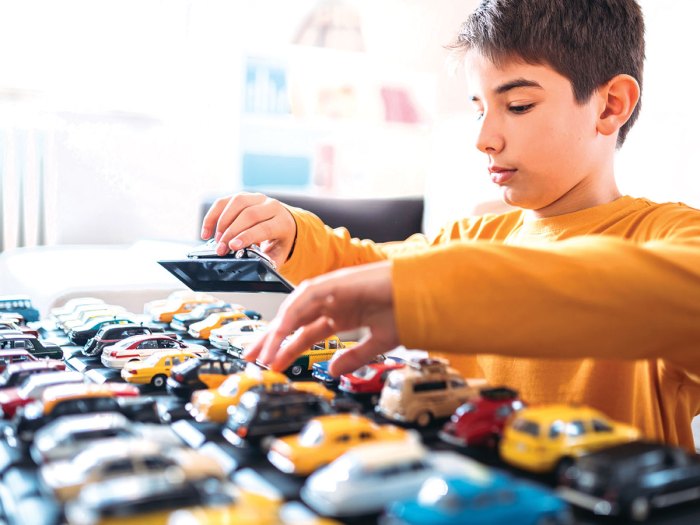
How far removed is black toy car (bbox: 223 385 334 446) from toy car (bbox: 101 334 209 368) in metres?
0.32

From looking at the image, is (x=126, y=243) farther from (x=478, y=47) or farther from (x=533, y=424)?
(x=533, y=424)

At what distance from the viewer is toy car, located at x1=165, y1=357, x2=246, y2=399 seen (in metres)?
0.89

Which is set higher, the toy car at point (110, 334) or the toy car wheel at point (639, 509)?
the toy car wheel at point (639, 509)

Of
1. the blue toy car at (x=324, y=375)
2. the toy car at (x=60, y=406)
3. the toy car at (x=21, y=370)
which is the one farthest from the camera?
the blue toy car at (x=324, y=375)

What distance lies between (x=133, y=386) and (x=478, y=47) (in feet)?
2.48

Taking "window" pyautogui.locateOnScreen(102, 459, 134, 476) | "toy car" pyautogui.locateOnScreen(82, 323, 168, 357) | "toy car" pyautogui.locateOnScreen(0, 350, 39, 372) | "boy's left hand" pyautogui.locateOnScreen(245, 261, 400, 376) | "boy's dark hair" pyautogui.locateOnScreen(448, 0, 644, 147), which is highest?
"boy's dark hair" pyautogui.locateOnScreen(448, 0, 644, 147)

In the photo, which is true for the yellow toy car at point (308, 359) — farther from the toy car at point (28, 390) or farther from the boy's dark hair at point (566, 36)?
the boy's dark hair at point (566, 36)

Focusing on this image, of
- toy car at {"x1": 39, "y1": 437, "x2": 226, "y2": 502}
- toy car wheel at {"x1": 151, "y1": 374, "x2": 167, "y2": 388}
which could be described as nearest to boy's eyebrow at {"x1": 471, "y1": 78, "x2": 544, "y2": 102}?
toy car wheel at {"x1": 151, "y1": 374, "x2": 167, "y2": 388}

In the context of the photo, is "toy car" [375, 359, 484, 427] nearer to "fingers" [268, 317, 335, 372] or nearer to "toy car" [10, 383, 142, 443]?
"fingers" [268, 317, 335, 372]

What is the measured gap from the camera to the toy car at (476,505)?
50 centimetres

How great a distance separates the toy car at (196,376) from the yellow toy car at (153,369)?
36 millimetres

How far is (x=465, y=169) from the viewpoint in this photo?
3.48m

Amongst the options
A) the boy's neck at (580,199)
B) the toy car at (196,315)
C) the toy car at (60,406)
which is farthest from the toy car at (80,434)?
the boy's neck at (580,199)

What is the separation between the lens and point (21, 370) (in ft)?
2.86
